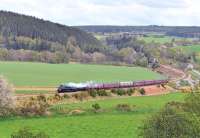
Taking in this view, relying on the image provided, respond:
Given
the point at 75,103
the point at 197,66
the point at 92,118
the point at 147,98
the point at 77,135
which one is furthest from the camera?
the point at 197,66

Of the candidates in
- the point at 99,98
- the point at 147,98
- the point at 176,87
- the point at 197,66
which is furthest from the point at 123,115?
the point at 197,66

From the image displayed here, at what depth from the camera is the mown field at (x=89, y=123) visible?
2450 inches

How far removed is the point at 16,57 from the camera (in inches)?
7023

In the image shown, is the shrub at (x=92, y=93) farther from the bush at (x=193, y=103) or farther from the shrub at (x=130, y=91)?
the bush at (x=193, y=103)

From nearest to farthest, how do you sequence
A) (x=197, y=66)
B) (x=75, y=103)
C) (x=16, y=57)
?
(x=75, y=103) → (x=16, y=57) → (x=197, y=66)

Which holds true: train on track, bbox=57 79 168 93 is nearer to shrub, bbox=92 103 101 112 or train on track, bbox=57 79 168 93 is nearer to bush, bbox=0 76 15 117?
shrub, bbox=92 103 101 112

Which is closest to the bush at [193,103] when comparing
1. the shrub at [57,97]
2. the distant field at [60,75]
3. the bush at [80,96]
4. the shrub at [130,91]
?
the shrub at [57,97]

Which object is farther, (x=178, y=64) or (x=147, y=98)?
(x=178, y=64)

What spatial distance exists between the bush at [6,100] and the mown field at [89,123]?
2.68m

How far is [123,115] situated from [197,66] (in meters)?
117

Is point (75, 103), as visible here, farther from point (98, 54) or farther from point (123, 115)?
point (98, 54)

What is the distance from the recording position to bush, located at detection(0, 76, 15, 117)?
7369 cm

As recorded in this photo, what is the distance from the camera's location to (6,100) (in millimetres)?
74938

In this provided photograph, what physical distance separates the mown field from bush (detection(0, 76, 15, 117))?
268 cm
